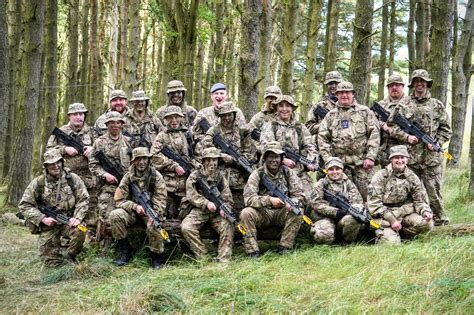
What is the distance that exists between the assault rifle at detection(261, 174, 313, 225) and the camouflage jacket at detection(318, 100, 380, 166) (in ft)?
3.58

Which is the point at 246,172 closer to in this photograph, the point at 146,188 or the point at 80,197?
the point at 146,188

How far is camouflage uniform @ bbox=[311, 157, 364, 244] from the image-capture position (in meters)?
7.81

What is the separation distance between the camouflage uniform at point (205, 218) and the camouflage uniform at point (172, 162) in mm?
496

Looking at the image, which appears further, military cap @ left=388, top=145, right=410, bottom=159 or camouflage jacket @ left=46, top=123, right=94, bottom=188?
camouflage jacket @ left=46, top=123, right=94, bottom=188

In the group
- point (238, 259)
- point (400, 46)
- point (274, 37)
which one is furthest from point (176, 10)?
point (274, 37)

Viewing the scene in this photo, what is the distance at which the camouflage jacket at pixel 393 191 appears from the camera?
7.84 metres

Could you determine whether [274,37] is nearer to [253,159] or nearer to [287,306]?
[253,159]

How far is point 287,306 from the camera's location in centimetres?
532

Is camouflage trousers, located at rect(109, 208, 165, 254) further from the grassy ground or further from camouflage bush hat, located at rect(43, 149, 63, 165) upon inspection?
Result: camouflage bush hat, located at rect(43, 149, 63, 165)

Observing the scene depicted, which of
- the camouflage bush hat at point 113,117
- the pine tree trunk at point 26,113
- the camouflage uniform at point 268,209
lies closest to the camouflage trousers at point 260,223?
the camouflage uniform at point 268,209

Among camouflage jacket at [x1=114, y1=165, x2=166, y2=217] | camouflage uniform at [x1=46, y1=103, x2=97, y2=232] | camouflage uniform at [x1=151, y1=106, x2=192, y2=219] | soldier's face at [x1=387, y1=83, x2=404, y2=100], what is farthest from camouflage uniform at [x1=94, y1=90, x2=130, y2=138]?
soldier's face at [x1=387, y1=83, x2=404, y2=100]

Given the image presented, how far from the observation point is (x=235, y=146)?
8.42m

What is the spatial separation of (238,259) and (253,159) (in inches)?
68.3

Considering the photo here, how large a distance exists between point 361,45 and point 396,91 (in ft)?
4.70
